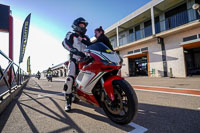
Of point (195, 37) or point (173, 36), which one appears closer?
point (195, 37)

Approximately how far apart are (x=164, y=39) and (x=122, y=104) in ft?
44.8

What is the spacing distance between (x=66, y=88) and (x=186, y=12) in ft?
46.7

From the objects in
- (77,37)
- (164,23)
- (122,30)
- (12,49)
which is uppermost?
(122,30)

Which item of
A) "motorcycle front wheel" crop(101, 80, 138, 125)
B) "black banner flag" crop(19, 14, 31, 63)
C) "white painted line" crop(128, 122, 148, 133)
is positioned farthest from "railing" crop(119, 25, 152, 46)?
"white painted line" crop(128, 122, 148, 133)

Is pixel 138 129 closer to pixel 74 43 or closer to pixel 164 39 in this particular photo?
pixel 74 43

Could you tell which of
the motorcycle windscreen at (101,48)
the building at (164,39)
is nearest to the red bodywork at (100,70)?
the motorcycle windscreen at (101,48)

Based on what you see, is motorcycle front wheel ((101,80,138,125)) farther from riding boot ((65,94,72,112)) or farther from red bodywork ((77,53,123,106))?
riding boot ((65,94,72,112))

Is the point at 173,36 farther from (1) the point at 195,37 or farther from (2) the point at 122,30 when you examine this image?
(2) the point at 122,30

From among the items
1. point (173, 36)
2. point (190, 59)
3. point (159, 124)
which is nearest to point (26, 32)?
point (159, 124)

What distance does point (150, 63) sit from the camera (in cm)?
1381

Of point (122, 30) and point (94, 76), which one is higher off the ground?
point (122, 30)

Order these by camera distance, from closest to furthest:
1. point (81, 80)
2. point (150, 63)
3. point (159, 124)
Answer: point (159, 124)
point (81, 80)
point (150, 63)

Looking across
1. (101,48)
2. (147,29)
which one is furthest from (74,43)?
(147,29)

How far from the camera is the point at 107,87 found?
1592 mm
